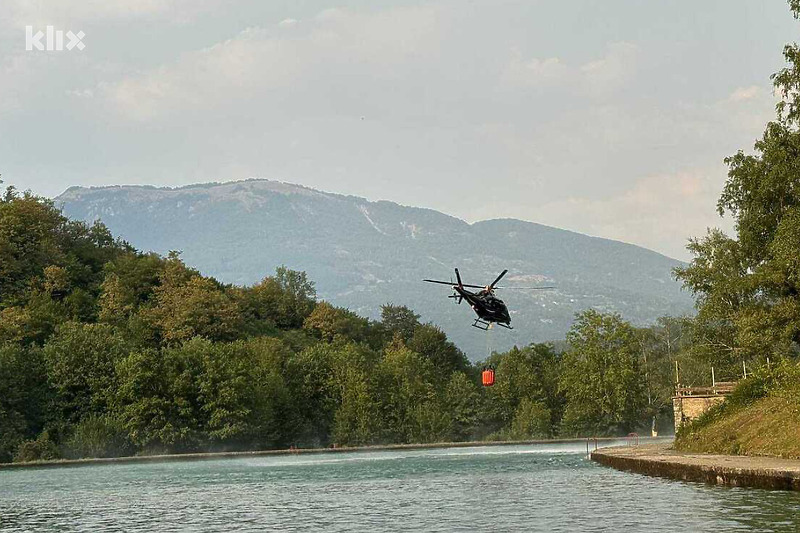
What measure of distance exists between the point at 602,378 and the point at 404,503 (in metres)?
92.8

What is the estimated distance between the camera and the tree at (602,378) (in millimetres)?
130500

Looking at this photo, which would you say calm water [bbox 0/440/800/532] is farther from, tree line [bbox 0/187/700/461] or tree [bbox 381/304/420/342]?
tree [bbox 381/304/420/342]

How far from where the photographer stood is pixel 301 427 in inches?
4966

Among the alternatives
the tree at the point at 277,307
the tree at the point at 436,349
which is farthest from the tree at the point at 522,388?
the tree at the point at 277,307

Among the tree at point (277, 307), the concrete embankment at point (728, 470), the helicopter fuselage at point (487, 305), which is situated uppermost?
the tree at point (277, 307)

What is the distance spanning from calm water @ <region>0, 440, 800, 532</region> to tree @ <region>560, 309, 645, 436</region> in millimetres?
63394

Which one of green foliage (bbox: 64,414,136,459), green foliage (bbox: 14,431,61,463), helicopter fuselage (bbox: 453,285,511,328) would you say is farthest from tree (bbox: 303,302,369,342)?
helicopter fuselage (bbox: 453,285,511,328)

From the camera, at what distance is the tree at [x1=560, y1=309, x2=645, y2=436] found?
130 metres

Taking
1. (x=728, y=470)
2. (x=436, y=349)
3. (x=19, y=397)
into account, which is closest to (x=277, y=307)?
(x=436, y=349)

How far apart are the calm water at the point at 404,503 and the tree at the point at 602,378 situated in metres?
63.4

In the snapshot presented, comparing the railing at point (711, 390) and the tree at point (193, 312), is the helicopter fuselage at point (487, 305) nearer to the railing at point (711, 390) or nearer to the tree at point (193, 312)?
the railing at point (711, 390)

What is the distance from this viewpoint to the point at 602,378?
13138cm

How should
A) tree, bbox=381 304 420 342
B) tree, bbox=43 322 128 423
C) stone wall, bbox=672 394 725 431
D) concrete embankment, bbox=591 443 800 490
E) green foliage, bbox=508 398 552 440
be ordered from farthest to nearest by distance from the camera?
tree, bbox=381 304 420 342 → green foliage, bbox=508 398 552 440 → tree, bbox=43 322 128 423 → stone wall, bbox=672 394 725 431 → concrete embankment, bbox=591 443 800 490

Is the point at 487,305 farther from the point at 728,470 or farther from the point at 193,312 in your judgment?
the point at 193,312
